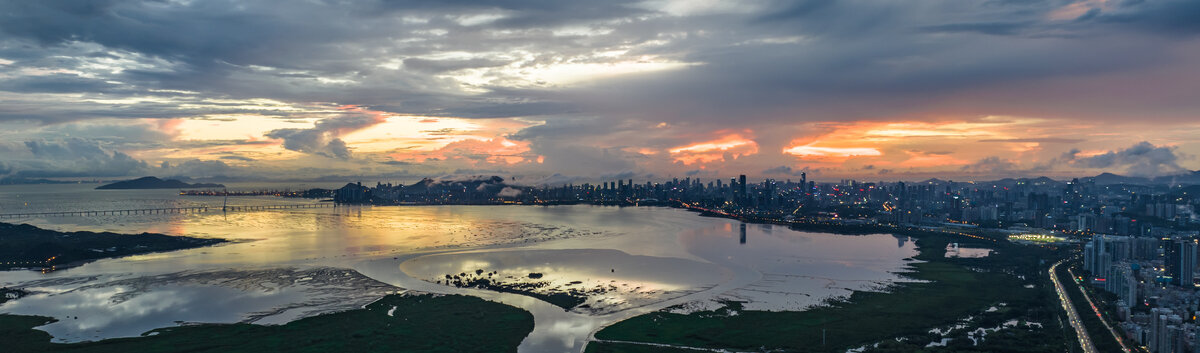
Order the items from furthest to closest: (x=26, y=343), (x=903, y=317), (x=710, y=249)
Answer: (x=710, y=249), (x=903, y=317), (x=26, y=343)

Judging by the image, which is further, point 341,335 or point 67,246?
point 67,246

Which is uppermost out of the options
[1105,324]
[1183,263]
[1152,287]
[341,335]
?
[1183,263]

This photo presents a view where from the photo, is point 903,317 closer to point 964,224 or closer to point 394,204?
point 964,224

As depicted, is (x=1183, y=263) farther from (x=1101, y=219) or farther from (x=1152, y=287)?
(x=1101, y=219)

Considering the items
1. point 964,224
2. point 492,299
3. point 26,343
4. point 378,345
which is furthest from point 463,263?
point 964,224

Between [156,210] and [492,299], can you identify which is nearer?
[492,299]

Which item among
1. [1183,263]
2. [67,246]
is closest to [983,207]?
[1183,263]
